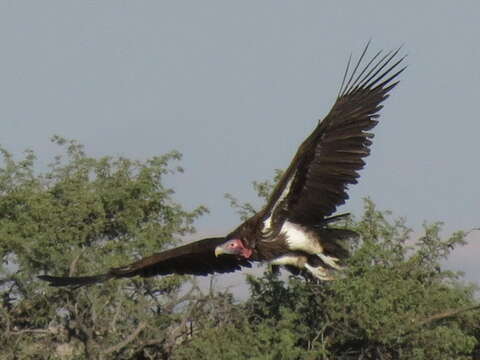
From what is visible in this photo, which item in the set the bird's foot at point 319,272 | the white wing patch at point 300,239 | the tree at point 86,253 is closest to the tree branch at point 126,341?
the tree at point 86,253

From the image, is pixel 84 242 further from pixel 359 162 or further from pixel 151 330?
pixel 359 162

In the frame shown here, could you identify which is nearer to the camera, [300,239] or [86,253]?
[300,239]

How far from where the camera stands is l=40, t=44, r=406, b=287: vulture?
16.5 metres

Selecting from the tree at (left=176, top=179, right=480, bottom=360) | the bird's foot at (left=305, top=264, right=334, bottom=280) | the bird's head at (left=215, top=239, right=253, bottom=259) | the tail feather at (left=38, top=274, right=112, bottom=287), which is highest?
the tree at (left=176, top=179, right=480, bottom=360)

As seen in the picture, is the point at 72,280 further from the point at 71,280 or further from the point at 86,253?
the point at 86,253

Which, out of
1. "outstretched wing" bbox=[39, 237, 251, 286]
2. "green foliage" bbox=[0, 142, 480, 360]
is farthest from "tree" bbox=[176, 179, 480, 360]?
"outstretched wing" bbox=[39, 237, 251, 286]

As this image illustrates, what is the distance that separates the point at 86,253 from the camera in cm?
2858

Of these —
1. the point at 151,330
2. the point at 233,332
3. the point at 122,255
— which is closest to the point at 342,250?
the point at 233,332

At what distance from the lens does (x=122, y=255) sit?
93.7ft

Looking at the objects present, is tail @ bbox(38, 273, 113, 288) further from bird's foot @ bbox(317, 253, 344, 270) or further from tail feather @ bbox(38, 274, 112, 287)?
bird's foot @ bbox(317, 253, 344, 270)

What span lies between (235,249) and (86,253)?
1147 centimetres

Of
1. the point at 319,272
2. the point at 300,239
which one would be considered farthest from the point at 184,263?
the point at 319,272

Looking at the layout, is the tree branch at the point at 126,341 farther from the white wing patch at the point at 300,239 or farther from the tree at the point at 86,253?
the white wing patch at the point at 300,239

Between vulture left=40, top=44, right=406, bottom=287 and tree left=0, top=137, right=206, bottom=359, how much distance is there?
7600 mm
